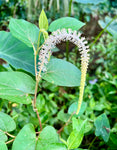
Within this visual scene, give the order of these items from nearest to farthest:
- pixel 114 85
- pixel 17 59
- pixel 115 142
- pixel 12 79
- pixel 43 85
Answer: pixel 12 79 → pixel 17 59 → pixel 115 142 → pixel 43 85 → pixel 114 85

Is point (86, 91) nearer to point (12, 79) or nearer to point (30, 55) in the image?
point (30, 55)

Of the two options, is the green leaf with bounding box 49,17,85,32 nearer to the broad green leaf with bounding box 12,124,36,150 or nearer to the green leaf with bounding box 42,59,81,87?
the green leaf with bounding box 42,59,81,87

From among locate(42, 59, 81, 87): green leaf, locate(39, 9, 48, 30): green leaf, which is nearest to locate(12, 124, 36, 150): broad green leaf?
locate(42, 59, 81, 87): green leaf

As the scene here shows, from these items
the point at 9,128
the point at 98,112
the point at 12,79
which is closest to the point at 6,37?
the point at 12,79

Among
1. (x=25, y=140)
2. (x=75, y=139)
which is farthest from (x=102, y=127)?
(x=25, y=140)

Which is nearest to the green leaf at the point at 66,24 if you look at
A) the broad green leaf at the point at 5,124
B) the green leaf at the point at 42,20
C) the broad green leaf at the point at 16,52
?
the green leaf at the point at 42,20

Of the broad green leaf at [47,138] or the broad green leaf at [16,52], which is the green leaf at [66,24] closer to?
the broad green leaf at [16,52]
